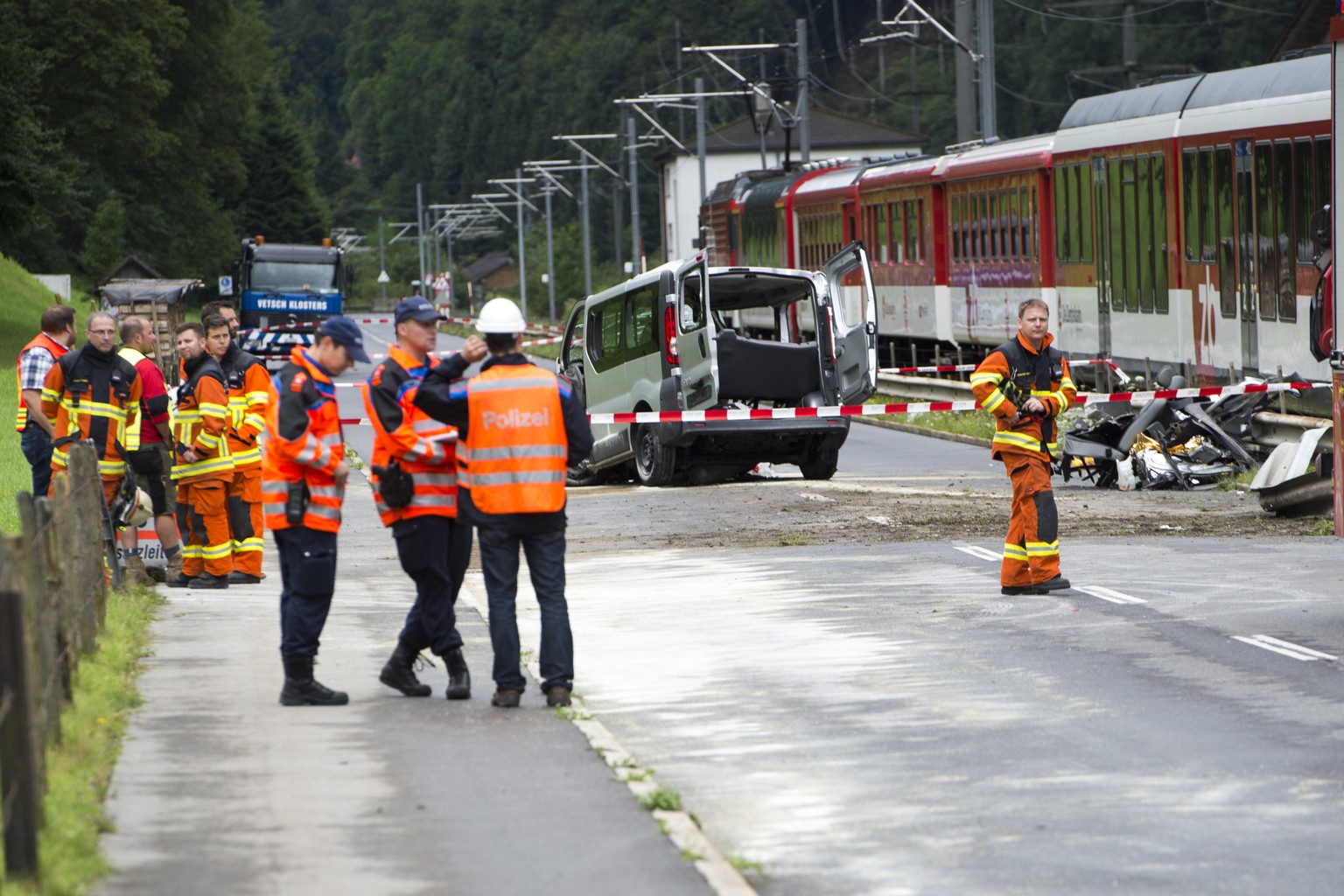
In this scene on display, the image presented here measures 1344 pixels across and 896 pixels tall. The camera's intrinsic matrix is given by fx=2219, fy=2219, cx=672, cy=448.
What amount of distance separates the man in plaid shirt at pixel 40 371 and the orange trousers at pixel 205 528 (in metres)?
0.97

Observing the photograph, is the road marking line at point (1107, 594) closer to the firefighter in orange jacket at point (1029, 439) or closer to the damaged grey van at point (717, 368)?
the firefighter in orange jacket at point (1029, 439)

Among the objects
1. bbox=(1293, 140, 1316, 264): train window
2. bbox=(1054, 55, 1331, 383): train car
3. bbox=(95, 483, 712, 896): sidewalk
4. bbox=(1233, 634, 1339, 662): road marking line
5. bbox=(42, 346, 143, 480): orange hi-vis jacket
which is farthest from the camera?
bbox=(1054, 55, 1331, 383): train car

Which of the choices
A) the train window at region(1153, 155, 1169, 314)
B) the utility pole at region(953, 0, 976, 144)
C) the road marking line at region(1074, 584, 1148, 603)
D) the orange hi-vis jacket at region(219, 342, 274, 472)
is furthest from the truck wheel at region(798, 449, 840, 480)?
the utility pole at region(953, 0, 976, 144)

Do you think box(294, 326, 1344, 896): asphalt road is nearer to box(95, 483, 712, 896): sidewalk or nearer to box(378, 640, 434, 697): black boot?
box(95, 483, 712, 896): sidewalk

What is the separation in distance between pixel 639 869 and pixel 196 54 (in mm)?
74583

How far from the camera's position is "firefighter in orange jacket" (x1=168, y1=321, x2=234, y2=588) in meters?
13.1

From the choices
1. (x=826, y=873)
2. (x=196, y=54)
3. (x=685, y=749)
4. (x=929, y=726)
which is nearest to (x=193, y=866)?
(x=826, y=873)

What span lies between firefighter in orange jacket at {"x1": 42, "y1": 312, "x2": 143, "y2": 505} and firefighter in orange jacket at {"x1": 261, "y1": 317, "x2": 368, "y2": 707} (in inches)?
160

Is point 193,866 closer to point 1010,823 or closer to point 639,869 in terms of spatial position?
point 639,869

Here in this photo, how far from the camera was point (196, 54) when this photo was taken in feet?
254

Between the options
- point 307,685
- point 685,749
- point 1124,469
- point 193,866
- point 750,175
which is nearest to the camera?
point 193,866

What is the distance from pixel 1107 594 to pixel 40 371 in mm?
6546

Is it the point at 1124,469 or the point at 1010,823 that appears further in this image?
the point at 1124,469

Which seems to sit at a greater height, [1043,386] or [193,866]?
[1043,386]
